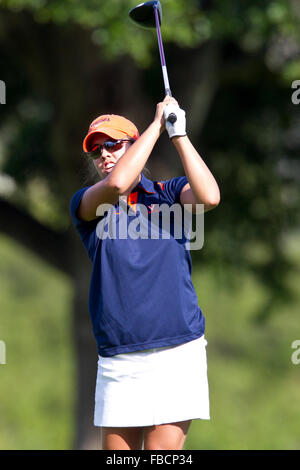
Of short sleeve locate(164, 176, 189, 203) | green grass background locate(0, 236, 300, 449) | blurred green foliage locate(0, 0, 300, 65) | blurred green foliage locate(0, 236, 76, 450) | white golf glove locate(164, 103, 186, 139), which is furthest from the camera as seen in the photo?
blurred green foliage locate(0, 236, 76, 450)

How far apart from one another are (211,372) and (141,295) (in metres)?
12.8

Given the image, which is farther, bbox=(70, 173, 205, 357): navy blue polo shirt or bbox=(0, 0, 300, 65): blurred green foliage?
bbox=(0, 0, 300, 65): blurred green foliage

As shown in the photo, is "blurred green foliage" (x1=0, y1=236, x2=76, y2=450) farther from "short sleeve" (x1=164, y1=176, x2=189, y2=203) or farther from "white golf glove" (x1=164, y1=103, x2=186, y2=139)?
"white golf glove" (x1=164, y1=103, x2=186, y2=139)

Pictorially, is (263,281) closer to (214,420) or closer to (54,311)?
(214,420)

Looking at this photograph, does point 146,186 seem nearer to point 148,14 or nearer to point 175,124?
point 175,124

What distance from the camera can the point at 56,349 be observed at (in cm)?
1752

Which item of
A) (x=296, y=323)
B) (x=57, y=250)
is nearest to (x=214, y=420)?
(x=296, y=323)

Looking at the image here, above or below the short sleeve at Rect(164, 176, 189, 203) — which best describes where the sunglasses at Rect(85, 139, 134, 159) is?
above

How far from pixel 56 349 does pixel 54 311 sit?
114cm

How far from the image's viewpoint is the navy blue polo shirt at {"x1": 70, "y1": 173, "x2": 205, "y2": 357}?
303 centimetres

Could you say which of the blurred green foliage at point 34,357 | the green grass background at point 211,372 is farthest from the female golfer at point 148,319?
the blurred green foliage at point 34,357

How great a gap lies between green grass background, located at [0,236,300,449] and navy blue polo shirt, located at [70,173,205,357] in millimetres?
8593

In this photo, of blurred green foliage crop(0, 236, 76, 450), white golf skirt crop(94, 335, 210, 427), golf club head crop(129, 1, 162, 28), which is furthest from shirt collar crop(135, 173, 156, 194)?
blurred green foliage crop(0, 236, 76, 450)

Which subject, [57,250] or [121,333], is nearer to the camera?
[121,333]
